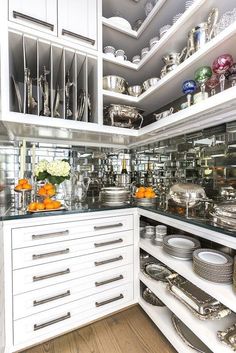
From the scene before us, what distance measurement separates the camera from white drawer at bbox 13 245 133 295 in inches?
39.6

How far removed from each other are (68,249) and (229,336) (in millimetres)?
899

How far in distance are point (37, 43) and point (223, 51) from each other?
1.09 meters

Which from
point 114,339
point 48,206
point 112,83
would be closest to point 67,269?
point 48,206

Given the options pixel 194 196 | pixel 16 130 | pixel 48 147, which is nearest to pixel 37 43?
pixel 16 130

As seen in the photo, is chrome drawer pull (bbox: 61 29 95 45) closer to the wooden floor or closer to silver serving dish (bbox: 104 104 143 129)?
silver serving dish (bbox: 104 104 143 129)

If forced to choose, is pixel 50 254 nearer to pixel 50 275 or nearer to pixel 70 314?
pixel 50 275

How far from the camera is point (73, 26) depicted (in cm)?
121

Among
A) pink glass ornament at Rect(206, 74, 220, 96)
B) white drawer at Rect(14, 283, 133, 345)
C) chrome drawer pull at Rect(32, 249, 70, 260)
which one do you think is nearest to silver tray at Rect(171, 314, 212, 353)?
white drawer at Rect(14, 283, 133, 345)

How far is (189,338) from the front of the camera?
1014 mm

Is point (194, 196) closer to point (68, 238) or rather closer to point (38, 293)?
point (68, 238)

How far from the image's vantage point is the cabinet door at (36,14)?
41.1 inches

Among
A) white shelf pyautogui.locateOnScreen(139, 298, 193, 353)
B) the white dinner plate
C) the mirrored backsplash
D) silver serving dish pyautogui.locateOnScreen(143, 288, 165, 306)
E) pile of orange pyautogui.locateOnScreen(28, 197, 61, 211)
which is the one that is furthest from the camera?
silver serving dish pyautogui.locateOnScreen(143, 288, 165, 306)

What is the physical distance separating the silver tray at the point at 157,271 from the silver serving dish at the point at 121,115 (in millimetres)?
1149

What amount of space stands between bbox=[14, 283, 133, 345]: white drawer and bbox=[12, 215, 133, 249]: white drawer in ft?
1.39
